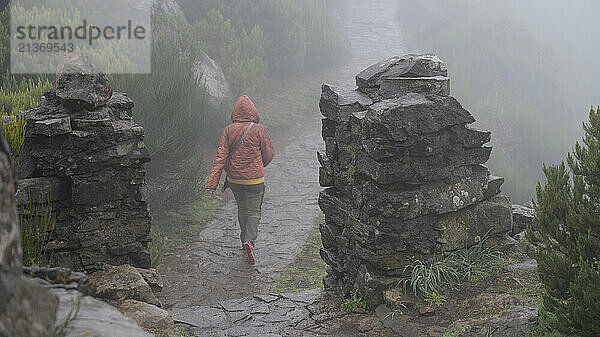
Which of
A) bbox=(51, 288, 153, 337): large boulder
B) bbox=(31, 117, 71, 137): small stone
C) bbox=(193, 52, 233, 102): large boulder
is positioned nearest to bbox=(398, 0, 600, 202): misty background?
bbox=(193, 52, 233, 102): large boulder

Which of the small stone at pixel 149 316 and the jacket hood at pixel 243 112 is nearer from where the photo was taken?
the small stone at pixel 149 316

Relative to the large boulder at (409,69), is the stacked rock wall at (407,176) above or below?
below

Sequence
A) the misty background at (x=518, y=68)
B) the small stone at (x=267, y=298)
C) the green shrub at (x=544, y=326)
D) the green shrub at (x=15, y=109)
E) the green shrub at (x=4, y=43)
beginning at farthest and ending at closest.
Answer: the misty background at (x=518, y=68) → the green shrub at (x=4, y=43) → the small stone at (x=267, y=298) → the green shrub at (x=15, y=109) → the green shrub at (x=544, y=326)

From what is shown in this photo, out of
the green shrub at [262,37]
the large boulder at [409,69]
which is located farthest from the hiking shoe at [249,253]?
the green shrub at [262,37]

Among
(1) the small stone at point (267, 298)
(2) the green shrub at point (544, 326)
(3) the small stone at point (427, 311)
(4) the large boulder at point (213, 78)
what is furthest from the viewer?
(4) the large boulder at point (213, 78)

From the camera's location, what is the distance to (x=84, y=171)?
4.71 meters

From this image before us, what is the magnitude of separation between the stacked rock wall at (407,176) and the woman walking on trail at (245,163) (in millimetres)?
2244

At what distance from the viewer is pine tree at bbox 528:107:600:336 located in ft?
10.6

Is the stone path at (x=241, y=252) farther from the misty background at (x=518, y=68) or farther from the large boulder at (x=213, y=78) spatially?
the misty background at (x=518, y=68)

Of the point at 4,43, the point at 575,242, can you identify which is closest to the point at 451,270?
the point at 575,242

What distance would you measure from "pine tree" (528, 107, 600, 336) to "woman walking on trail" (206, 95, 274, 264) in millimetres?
4749

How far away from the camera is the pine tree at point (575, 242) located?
3.23m

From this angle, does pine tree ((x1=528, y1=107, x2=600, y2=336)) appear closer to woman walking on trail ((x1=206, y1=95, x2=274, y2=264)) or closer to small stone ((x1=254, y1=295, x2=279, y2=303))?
small stone ((x1=254, y1=295, x2=279, y2=303))

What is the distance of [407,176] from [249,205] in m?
3.50
